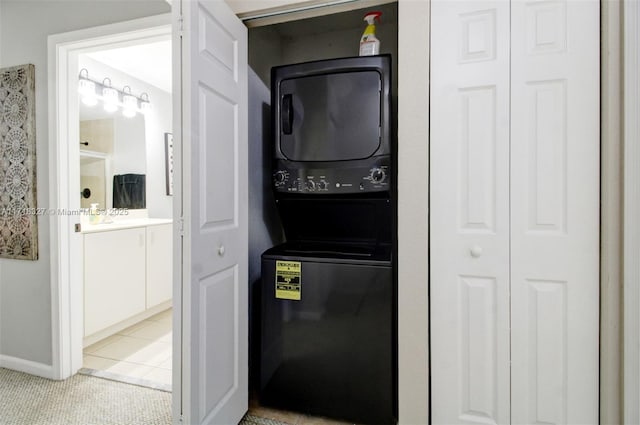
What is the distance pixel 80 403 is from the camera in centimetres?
197

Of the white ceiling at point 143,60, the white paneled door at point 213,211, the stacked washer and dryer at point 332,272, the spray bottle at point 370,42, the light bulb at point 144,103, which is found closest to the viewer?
the white paneled door at point 213,211

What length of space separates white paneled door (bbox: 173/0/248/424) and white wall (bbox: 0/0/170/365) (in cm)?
123

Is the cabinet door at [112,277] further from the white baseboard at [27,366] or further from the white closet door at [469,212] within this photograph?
the white closet door at [469,212]

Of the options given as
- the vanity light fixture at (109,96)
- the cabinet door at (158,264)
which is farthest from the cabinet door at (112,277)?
the vanity light fixture at (109,96)

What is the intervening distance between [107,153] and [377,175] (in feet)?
10.1

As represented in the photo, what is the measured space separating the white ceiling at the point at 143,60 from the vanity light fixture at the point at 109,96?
22 cm

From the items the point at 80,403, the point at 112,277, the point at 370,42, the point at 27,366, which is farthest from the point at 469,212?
the point at 27,366

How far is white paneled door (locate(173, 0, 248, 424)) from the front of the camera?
1280 millimetres

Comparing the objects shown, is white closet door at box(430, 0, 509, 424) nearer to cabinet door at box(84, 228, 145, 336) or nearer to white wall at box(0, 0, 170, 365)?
white wall at box(0, 0, 170, 365)

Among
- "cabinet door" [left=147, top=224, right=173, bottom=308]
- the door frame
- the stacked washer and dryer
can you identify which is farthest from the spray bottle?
"cabinet door" [left=147, top=224, right=173, bottom=308]

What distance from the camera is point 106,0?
2117mm

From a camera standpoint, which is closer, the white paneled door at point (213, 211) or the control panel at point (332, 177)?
the white paneled door at point (213, 211)

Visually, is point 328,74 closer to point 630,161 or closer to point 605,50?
point 605,50

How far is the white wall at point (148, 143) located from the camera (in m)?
3.54
